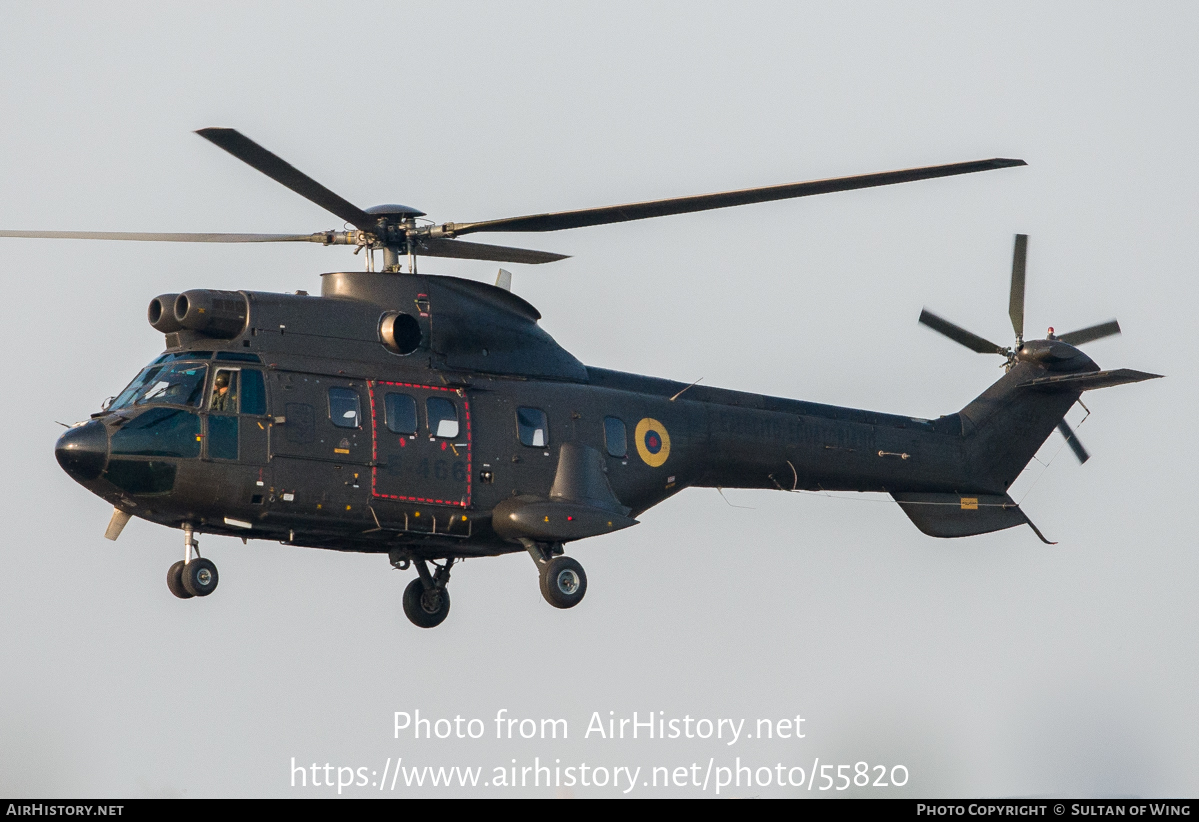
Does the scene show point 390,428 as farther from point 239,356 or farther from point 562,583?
point 562,583

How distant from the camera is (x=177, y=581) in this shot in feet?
68.6

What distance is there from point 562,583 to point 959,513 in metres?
7.80

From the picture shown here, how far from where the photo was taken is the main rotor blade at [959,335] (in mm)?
27828

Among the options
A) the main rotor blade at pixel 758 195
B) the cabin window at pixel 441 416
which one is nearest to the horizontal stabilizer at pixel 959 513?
the main rotor blade at pixel 758 195

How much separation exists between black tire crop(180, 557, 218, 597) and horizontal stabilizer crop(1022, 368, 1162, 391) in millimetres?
14334

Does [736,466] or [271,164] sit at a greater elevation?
[271,164]

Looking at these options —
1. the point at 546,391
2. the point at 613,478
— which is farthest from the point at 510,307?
the point at 613,478

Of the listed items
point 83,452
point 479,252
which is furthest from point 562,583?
point 83,452

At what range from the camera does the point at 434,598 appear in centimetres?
2428

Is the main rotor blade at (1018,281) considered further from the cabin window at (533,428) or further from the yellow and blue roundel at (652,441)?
the cabin window at (533,428)

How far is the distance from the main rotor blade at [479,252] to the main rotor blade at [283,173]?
35.9 inches

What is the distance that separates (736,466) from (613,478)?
2.31 m
